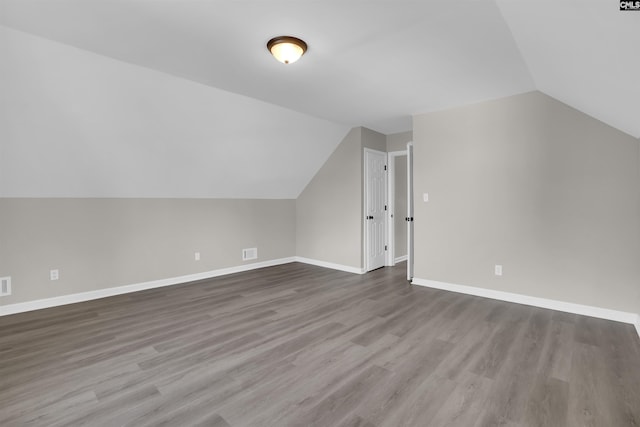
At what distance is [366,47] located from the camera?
2436 mm

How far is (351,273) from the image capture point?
5.07 metres

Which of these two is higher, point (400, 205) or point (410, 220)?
point (400, 205)

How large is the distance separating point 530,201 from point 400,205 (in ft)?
8.82

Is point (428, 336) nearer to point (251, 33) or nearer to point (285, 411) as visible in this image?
point (285, 411)

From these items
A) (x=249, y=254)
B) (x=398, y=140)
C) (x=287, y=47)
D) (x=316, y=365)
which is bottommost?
(x=316, y=365)

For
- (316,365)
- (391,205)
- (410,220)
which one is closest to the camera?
(316,365)

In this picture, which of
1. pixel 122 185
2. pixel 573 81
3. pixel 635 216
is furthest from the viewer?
pixel 122 185

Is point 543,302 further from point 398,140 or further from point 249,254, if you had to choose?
point 249,254

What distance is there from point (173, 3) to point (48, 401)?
2592 millimetres

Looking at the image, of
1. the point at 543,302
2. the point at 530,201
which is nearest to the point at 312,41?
the point at 530,201

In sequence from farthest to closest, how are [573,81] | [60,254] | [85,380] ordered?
[60,254]
[573,81]
[85,380]

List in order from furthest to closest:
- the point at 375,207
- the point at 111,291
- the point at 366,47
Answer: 1. the point at 375,207
2. the point at 111,291
3. the point at 366,47

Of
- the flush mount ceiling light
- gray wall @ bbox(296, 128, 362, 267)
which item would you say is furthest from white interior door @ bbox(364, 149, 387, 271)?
the flush mount ceiling light

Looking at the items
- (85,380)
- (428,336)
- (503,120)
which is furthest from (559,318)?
(85,380)
